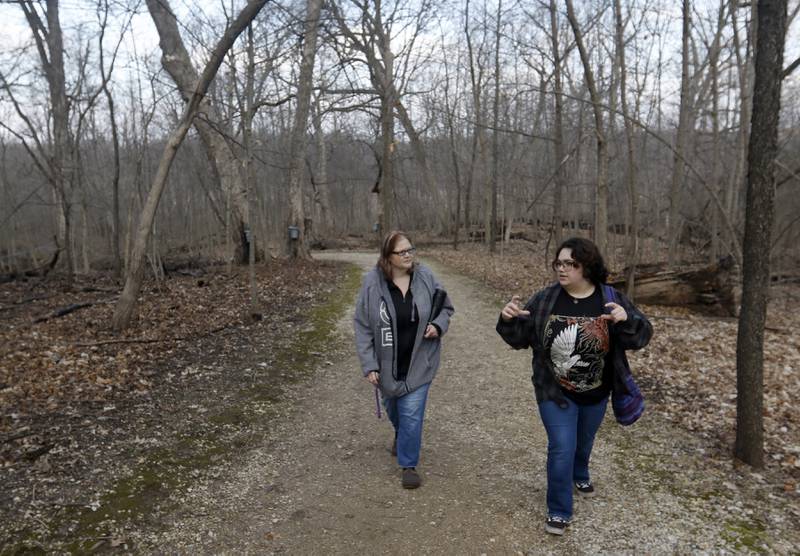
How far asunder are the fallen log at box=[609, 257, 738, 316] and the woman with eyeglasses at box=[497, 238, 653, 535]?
29.8 ft

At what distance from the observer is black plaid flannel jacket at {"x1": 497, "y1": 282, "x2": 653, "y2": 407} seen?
119 inches

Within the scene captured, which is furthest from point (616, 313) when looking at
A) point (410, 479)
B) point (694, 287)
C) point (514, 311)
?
point (694, 287)

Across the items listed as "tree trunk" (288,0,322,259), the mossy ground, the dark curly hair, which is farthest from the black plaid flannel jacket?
"tree trunk" (288,0,322,259)

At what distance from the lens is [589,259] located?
311 centimetres

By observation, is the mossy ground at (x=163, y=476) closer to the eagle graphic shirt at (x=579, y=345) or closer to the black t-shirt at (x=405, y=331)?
the black t-shirt at (x=405, y=331)

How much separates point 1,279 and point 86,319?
8104mm

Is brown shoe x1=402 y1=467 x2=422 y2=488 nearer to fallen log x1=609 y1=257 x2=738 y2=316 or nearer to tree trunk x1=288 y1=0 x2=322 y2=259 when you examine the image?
fallen log x1=609 y1=257 x2=738 y2=316

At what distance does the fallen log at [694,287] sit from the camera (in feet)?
35.4

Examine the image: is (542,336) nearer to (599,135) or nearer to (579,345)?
(579,345)

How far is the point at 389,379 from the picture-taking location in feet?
12.2

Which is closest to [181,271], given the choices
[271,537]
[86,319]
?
[86,319]

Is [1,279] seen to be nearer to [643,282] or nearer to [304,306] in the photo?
[304,306]

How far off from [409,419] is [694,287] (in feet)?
31.2

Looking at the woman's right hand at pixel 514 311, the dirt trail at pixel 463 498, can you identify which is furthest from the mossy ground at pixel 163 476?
the woman's right hand at pixel 514 311
